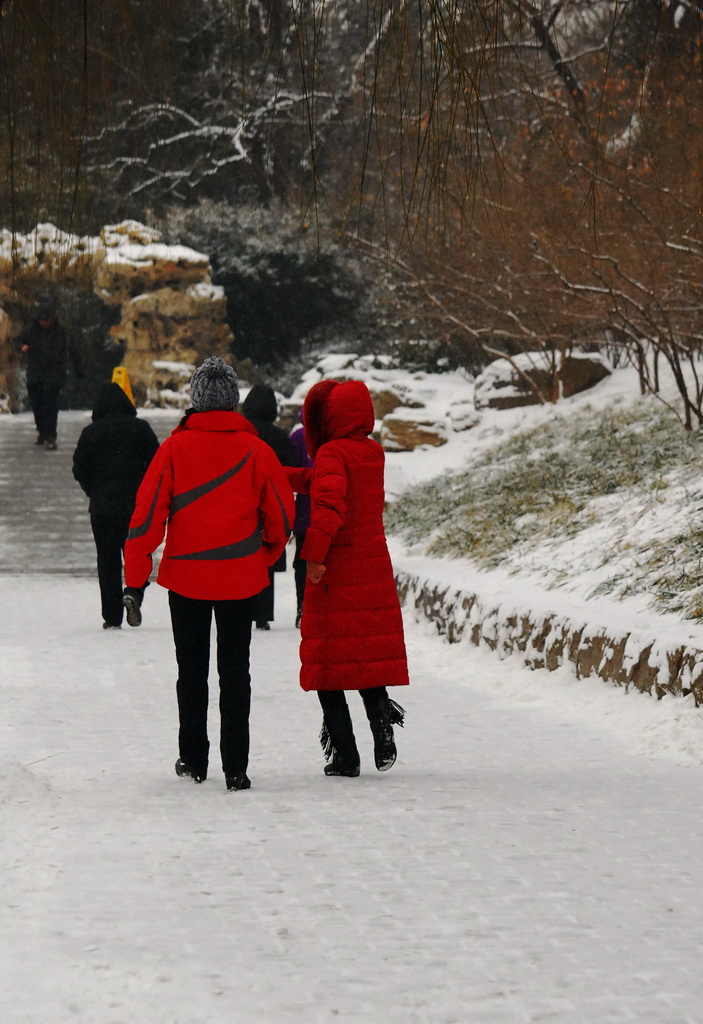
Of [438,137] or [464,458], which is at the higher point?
[438,137]

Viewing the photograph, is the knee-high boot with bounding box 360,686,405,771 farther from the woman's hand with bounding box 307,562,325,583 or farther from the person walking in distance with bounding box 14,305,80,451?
the person walking in distance with bounding box 14,305,80,451

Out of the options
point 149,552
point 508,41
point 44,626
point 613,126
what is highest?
point 613,126

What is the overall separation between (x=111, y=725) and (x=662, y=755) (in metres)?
2.75

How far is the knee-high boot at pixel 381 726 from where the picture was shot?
6.06 metres

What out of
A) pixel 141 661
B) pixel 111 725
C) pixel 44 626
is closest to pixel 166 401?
pixel 44 626

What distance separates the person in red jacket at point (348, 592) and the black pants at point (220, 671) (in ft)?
1.05

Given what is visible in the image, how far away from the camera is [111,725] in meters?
7.21

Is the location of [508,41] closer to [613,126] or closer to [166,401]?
[613,126]

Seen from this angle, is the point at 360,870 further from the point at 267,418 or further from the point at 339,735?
the point at 267,418

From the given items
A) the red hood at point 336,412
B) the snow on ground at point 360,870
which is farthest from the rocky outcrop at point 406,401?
the red hood at point 336,412

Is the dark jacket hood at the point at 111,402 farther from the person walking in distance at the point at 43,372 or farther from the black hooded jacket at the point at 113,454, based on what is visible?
the person walking in distance at the point at 43,372

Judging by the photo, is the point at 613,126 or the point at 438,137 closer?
the point at 438,137

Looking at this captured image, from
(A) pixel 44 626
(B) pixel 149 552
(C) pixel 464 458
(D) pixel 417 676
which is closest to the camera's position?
(B) pixel 149 552

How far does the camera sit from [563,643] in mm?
8383
